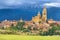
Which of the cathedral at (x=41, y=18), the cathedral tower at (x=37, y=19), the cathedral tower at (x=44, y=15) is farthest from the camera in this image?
the cathedral tower at (x=44, y=15)

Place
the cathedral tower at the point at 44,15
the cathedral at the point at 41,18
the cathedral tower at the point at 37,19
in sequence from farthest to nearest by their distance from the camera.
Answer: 1. the cathedral tower at the point at 44,15
2. the cathedral at the point at 41,18
3. the cathedral tower at the point at 37,19

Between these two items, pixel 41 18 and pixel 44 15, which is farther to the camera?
pixel 44 15

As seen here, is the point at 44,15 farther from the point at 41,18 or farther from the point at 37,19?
the point at 37,19

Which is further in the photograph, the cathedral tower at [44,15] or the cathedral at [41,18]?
the cathedral tower at [44,15]

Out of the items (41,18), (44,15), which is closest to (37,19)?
(41,18)

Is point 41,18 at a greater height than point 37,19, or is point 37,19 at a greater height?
point 41,18

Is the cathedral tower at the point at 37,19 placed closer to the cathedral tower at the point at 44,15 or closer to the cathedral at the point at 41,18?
the cathedral at the point at 41,18

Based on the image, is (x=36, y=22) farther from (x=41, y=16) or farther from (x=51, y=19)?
(x=51, y=19)

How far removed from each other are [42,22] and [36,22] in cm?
331

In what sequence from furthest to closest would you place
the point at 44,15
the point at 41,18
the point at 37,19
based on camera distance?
the point at 44,15 < the point at 41,18 < the point at 37,19

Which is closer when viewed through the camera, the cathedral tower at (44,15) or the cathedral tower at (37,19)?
the cathedral tower at (37,19)

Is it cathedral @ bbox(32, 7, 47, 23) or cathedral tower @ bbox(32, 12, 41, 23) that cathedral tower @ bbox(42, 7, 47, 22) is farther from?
cathedral tower @ bbox(32, 12, 41, 23)

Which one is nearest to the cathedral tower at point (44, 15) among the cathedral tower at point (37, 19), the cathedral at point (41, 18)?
the cathedral at point (41, 18)

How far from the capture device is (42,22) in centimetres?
8969
